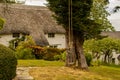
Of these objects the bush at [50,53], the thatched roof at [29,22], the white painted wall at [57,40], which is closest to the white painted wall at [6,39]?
the thatched roof at [29,22]

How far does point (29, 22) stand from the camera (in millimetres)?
47000

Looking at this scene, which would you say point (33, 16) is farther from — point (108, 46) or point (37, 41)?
point (108, 46)

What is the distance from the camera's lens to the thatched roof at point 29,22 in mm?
44875

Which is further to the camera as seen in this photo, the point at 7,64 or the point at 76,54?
the point at 76,54

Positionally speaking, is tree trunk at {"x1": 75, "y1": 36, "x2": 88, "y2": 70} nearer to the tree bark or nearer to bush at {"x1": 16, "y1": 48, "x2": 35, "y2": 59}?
the tree bark

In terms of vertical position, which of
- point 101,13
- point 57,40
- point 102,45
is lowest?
point 102,45

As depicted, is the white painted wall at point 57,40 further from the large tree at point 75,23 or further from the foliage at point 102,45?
the large tree at point 75,23

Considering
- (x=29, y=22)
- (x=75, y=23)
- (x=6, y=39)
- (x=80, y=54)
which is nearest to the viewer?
(x=75, y=23)

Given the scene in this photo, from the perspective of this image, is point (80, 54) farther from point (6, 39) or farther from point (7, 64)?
point (6, 39)

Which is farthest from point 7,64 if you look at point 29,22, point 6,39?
point 29,22

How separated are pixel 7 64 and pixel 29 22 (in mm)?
36511

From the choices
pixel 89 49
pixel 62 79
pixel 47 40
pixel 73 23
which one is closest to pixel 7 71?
pixel 62 79

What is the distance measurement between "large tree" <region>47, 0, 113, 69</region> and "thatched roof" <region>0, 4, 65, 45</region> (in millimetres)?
28218

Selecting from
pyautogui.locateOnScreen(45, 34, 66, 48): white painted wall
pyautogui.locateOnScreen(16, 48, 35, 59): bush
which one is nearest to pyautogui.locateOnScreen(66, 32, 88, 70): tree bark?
pyautogui.locateOnScreen(16, 48, 35, 59): bush
